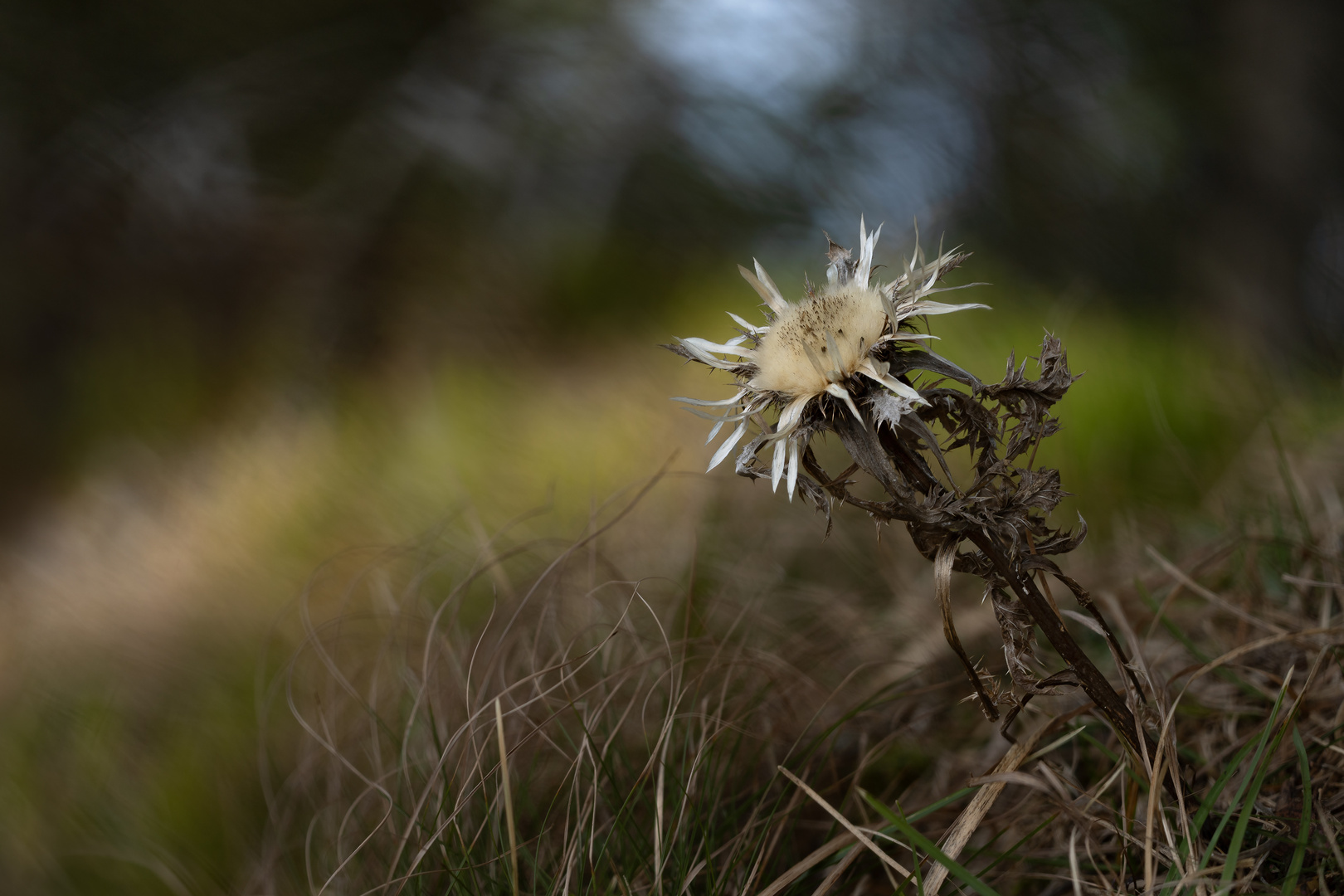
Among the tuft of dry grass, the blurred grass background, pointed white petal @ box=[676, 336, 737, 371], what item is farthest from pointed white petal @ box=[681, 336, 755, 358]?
the blurred grass background

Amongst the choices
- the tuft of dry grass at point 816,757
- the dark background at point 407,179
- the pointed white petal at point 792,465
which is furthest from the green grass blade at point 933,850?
the dark background at point 407,179

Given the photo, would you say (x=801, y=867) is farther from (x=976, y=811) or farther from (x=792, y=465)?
(x=792, y=465)

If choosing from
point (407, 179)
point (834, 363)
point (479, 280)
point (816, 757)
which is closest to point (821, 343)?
point (834, 363)

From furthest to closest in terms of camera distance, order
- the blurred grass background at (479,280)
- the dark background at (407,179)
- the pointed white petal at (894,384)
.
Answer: the dark background at (407,179), the blurred grass background at (479,280), the pointed white petal at (894,384)

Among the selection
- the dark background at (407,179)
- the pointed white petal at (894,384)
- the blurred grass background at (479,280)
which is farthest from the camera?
the dark background at (407,179)

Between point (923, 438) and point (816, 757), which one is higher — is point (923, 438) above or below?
above

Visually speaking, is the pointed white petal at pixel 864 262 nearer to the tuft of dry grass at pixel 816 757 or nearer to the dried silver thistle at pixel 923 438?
the dried silver thistle at pixel 923 438
